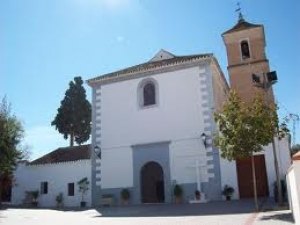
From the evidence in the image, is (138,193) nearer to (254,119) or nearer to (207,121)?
(207,121)

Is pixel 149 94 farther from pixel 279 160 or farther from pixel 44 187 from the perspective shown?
pixel 44 187

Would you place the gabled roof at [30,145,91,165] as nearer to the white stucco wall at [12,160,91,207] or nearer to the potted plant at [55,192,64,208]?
the white stucco wall at [12,160,91,207]

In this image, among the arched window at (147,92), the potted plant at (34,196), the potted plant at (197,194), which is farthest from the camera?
the potted plant at (34,196)

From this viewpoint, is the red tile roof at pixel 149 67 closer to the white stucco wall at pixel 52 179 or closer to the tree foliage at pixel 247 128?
the white stucco wall at pixel 52 179

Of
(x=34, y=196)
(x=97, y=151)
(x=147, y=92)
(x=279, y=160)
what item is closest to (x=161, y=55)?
(x=147, y=92)

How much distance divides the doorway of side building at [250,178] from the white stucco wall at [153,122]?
2126mm

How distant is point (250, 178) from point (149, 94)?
7.92m

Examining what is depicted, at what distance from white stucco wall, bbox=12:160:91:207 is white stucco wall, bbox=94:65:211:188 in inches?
114

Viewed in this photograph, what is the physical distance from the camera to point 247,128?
588 inches

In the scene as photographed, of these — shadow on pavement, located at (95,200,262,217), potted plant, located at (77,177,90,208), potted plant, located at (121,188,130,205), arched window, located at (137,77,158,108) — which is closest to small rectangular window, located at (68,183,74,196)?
potted plant, located at (77,177,90,208)

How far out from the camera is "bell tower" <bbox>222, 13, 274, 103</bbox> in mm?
26203

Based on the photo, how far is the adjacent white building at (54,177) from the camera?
2555cm

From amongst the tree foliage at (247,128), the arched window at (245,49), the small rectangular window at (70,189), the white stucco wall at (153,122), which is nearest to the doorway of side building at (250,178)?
the white stucco wall at (153,122)

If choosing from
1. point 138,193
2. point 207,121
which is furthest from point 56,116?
point 207,121
